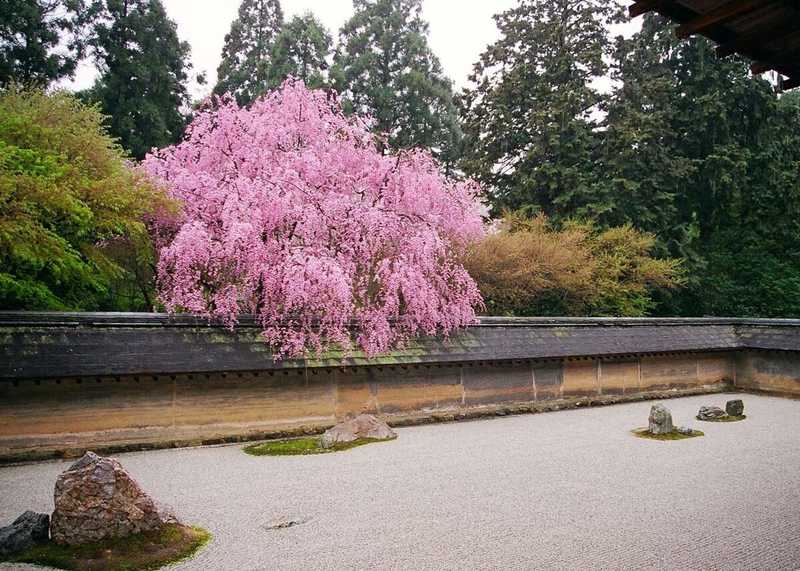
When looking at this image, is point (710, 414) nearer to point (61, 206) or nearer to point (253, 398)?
point (253, 398)

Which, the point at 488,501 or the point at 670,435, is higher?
the point at 488,501

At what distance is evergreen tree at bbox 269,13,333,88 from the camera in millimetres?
30484

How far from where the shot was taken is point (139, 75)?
26.1 metres

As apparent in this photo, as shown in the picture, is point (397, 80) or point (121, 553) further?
point (397, 80)

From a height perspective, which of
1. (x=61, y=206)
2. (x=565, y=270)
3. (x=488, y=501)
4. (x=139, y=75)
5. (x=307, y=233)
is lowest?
(x=488, y=501)

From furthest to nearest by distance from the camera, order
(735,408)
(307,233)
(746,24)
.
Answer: (735,408) < (307,233) < (746,24)

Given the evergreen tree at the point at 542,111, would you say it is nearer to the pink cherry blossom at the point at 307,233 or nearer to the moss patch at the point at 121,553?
the pink cherry blossom at the point at 307,233

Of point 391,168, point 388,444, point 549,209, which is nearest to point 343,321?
point 388,444

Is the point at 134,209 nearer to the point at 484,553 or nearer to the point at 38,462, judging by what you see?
the point at 38,462

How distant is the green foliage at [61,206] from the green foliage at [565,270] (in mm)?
9615

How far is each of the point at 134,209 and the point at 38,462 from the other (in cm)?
463

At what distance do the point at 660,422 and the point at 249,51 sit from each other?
30847 millimetres

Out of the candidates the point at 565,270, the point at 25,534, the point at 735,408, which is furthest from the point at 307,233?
the point at 565,270

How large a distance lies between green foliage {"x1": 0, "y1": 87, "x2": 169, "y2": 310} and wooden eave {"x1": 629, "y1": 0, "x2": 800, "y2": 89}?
7.98 meters
